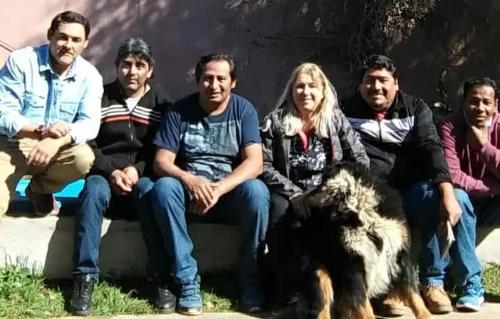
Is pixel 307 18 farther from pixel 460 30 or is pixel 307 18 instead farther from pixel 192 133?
pixel 192 133

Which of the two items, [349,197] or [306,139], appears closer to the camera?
[349,197]

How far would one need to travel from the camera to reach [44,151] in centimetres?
537

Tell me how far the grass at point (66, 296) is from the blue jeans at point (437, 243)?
1.20 ft

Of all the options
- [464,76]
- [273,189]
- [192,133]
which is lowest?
[273,189]

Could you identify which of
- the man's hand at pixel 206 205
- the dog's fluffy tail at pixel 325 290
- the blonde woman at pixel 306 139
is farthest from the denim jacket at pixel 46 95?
the dog's fluffy tail at pixel 325 290

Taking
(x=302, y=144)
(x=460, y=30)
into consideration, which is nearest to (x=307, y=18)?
(x=460, y=30)

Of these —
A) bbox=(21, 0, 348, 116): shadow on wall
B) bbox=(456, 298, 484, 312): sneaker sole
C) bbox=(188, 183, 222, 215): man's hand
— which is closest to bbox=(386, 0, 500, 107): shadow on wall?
bbox=(21, 0, 348, 116): shadow on wall

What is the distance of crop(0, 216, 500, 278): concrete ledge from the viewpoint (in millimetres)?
5758

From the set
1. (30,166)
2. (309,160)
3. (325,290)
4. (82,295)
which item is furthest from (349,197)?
(30,166)

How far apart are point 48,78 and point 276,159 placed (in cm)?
159

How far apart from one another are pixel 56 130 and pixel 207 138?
1.00 metres

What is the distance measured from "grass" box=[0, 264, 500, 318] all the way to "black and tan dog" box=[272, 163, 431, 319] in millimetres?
733

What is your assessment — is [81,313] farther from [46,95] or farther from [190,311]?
[46,95]

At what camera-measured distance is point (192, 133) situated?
5789 millimetres
